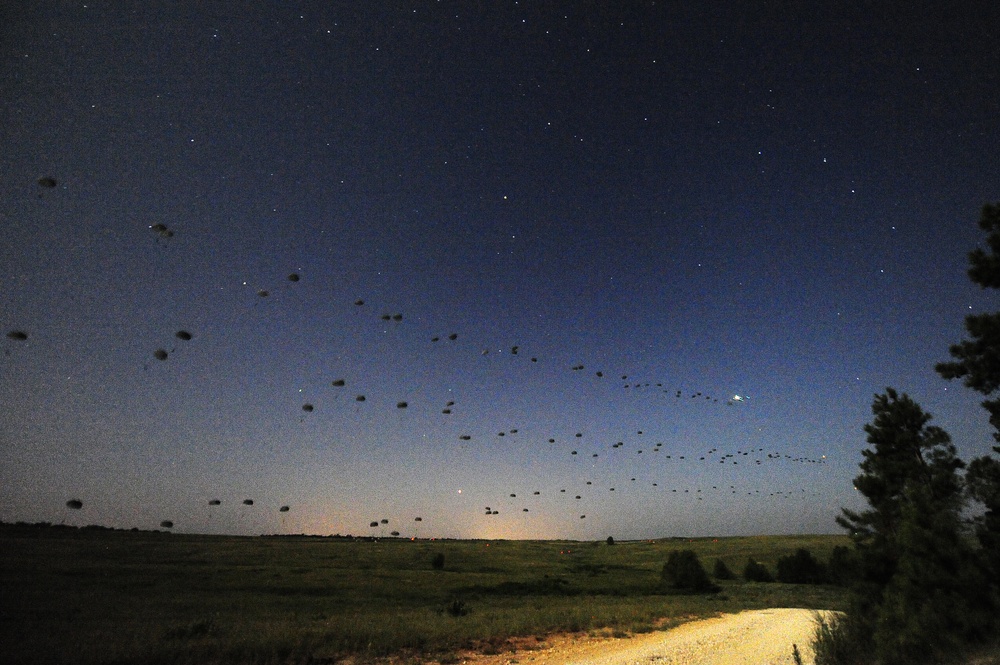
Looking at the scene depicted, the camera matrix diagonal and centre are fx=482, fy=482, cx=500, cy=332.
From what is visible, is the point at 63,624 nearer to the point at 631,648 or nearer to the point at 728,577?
the point at 631,648

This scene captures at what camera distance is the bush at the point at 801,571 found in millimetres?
61562

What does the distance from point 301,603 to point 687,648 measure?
30458 mm

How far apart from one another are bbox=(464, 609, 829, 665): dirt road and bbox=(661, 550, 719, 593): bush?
112 ft

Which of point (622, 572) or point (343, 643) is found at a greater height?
point (343, 643)

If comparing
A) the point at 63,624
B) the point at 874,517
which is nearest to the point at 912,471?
the point at 874,517

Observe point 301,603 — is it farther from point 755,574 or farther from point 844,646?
point 755,574

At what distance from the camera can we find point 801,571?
204 feet

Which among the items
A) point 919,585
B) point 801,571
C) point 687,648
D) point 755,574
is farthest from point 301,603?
point 755,574

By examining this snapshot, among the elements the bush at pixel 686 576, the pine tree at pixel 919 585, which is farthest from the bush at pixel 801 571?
the pine tree at pixel 919 585

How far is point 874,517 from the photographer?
856 inches

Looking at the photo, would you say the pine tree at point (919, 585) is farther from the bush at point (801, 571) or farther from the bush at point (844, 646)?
the bush at point (801, 571)

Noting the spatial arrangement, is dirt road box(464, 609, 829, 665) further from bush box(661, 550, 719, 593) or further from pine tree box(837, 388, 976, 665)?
bush box(661, 550, 719, 593)

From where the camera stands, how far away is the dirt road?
1650 cm

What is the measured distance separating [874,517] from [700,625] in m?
11.2
